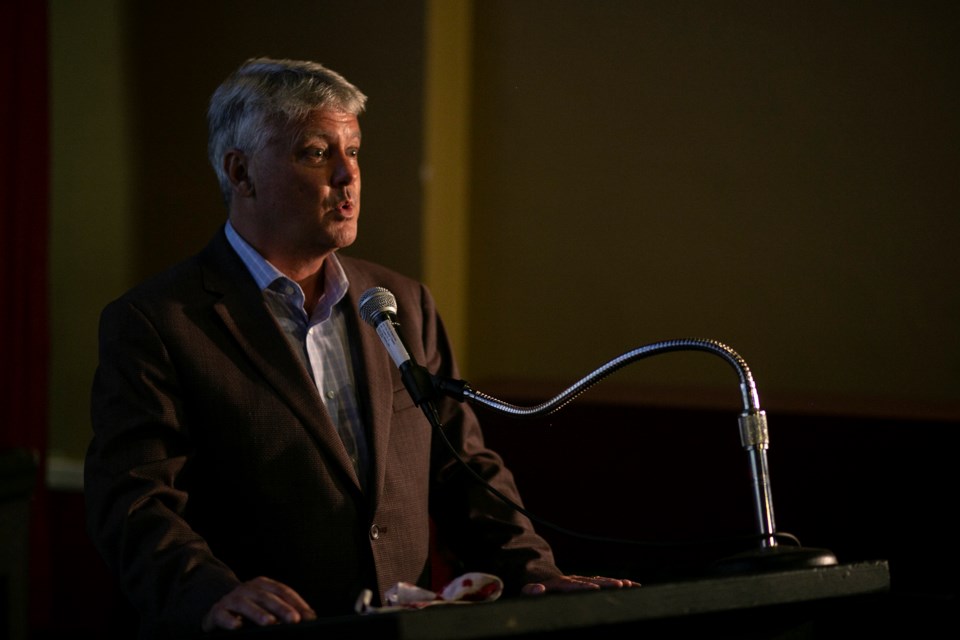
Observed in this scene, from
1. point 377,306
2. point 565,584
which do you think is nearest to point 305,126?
point 377,306

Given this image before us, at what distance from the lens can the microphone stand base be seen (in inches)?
50.8

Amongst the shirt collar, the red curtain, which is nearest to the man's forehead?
the shirt collar

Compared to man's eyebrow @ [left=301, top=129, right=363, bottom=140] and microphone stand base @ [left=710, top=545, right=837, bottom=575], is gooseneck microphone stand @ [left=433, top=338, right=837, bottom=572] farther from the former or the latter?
man's eyebrow @ [left=301, top=129, right=363, bottom=140]

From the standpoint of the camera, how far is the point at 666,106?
10.6 feet

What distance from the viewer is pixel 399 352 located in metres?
1.60

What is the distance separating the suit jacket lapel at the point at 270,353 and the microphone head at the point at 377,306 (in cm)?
33

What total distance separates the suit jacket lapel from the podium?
68cm

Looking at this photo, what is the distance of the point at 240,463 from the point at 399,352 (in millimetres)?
484

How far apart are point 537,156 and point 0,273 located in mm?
1864

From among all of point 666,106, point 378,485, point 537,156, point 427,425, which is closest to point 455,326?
point 537,156

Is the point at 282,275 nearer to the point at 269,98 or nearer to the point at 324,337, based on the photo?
the point at 324,337

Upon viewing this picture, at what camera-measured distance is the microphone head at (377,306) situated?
5.46 feet

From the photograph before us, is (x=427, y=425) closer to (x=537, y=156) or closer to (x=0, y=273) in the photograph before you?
(x=537, y=156)

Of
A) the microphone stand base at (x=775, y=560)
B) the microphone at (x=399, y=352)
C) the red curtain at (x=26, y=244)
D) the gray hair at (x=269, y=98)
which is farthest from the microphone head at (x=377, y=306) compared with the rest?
the red curtain at (x=26, y=244)
